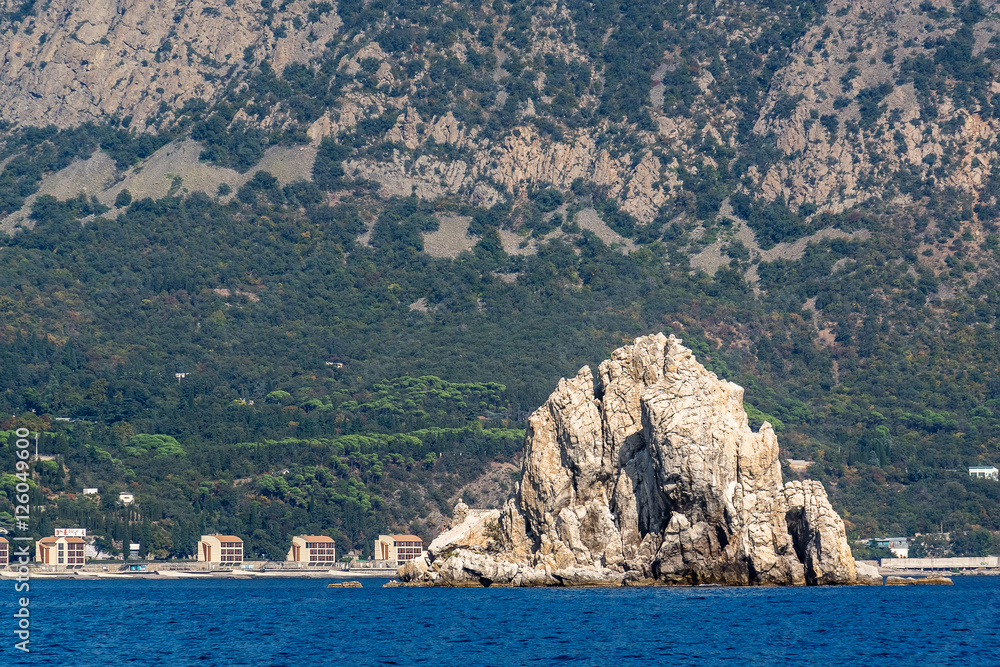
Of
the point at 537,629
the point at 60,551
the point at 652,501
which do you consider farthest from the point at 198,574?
Result: the point at 537,629

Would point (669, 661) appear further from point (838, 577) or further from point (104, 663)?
point (838, 577)

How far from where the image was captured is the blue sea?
86562mm

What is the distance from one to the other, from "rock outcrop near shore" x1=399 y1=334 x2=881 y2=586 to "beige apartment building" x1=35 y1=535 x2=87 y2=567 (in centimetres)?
6870

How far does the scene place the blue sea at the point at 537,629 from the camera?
86.6 m

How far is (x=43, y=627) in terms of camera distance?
107m

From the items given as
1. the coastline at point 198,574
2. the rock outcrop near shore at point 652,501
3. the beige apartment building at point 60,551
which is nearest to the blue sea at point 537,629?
the rock outcrop near shore at point 652,501

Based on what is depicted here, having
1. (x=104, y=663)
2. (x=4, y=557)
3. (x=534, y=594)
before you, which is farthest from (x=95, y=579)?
(x=104, y=663)

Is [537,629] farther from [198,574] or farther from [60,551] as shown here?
[60,551]

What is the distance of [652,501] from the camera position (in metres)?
120

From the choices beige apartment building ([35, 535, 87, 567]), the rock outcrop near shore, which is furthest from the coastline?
the rock outcrop near shore

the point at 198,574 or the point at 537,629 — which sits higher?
the point at 198,574

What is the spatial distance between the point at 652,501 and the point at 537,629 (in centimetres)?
2510

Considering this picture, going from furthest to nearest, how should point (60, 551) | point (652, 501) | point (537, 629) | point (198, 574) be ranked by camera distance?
Result: point (60, 551) < point (198, 574) < point (652, 501) < point (537, 629)

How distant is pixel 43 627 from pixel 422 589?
117 ft
